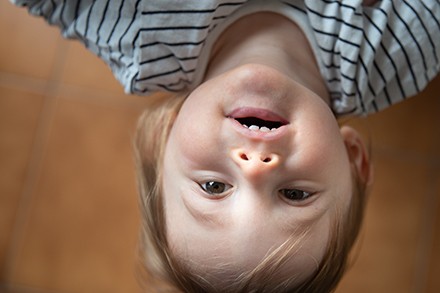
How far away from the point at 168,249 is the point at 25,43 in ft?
2.36

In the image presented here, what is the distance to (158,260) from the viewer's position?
31.8 inches

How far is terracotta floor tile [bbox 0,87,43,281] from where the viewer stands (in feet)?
4.24

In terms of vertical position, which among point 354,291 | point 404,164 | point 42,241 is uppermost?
point 404,164

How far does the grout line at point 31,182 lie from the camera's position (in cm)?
129

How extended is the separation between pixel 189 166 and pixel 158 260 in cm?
17

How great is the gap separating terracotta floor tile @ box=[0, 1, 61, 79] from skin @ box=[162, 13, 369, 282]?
65 cm

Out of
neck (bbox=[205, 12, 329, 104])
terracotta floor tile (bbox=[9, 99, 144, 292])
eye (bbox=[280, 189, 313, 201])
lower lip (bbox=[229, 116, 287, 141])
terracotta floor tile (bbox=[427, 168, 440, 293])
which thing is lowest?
terracotta floor tile (bbox=[9, 99, 144, 292])

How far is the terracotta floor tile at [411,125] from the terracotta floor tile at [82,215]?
19.5 inches

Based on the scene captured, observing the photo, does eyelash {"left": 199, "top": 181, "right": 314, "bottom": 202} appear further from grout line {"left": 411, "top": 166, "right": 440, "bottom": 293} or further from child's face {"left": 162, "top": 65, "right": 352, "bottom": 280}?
grout line {"left": 411, "top": 166, "right": 440, "bottom": 293}

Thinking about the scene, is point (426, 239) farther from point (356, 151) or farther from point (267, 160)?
point (267, 160)

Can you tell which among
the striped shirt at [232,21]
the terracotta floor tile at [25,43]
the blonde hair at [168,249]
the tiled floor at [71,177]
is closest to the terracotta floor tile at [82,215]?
the tiled floor at [71,177]

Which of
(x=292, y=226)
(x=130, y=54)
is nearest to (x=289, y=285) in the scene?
(x=292, y=226)

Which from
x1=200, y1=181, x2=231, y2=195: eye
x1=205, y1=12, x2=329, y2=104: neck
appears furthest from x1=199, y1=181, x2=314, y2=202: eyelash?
x1=205, y1=12, x2=329, y2=104: neck

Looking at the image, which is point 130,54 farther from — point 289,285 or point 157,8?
point 289,285
